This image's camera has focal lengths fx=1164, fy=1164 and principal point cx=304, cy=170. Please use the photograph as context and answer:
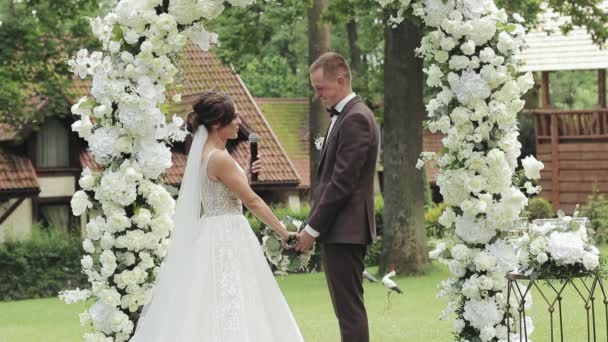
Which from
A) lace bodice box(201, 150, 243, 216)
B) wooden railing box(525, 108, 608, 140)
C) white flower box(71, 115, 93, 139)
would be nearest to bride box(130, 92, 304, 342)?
lace bodice box(201, 150, 243, 216)

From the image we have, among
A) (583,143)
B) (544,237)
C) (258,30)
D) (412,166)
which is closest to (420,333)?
(544,237)

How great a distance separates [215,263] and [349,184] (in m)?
1.24

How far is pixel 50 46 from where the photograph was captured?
25359 millimetres

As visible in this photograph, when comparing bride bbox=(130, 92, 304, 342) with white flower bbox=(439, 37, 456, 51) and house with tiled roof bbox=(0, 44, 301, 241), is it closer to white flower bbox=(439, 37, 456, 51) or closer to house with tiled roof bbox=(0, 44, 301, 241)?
white flower bbox=(439, 37, 456, 51)

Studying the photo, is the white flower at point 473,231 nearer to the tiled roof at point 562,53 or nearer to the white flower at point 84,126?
the white flower at point 84,126

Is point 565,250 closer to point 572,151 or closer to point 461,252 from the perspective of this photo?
point 461,252

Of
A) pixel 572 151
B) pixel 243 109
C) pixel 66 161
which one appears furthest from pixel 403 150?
pixel 66 161

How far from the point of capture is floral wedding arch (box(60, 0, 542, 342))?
793 cm

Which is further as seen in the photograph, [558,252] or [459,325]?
[459,325]

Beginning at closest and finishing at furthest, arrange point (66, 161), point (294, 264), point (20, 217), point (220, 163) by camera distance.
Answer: point (220, 163)
point (294, 264)
point (20, 217)
point (66, 161)

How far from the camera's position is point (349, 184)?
25.6 feet

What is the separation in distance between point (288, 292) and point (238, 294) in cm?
1264

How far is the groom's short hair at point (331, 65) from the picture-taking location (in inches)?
307

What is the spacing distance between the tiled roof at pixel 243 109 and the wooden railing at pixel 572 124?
7.19 metres
